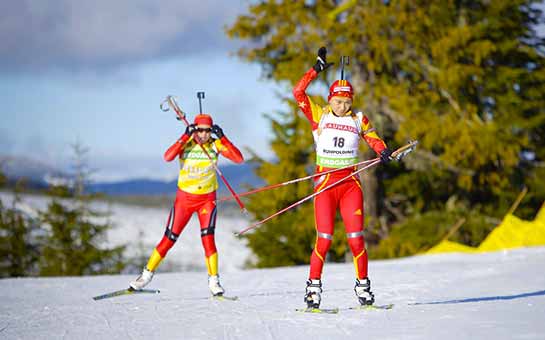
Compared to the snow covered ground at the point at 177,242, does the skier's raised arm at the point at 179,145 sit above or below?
above

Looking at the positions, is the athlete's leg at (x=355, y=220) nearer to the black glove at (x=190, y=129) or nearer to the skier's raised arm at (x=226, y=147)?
the skier's raised arm at (x=226, y=147)

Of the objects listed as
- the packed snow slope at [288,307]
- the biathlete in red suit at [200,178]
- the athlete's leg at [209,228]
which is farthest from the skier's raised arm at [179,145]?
the packed snow slope at [288,307]

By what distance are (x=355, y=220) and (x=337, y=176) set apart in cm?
48

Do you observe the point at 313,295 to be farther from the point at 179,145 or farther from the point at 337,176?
the point at 179,145

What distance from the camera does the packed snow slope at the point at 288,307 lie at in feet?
18.1

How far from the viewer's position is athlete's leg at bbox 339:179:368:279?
261 inches

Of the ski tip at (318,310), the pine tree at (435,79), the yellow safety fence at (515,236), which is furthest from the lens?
the pine tree at (435,79)

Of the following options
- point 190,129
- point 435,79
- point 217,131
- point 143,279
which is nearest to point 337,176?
point 217,131

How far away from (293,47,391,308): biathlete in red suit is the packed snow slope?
1.36ft

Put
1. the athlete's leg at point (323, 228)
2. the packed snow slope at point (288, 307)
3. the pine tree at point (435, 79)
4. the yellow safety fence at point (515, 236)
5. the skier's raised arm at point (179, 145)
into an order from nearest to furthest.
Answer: the packed snow slope at point (288, 307) < the athlete's leg at point (323, 228) < the skier's raised arm at point (179, 145) < the yellow safety fence at point (515, 236) < the pine tree at point (435, 79)

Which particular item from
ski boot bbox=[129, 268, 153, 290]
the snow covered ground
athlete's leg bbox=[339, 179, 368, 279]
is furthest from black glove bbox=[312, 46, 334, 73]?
the snow covered ground

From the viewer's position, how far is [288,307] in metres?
7.07

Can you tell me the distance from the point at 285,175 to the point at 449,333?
50.3 ft

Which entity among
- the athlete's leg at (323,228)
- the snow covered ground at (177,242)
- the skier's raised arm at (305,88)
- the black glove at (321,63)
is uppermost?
the black glove at (321,63)
